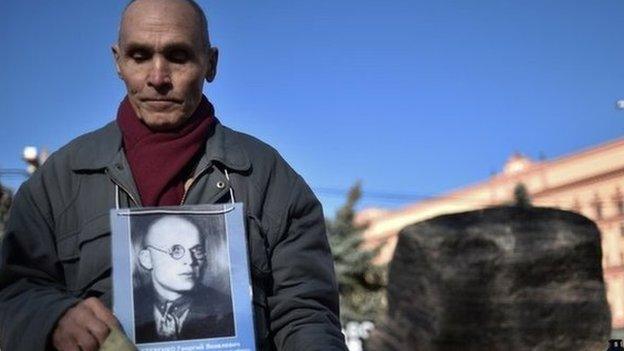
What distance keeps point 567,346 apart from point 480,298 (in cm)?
18

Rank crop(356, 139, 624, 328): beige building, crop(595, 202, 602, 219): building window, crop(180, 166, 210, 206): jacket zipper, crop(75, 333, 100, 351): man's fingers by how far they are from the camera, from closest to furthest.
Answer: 1. crop(75, 333, 100, 351): man's fingers
2. crop(180, 166, 210, 206): jacket zipper
3. crop(356, 139, 624, 328): beige building
4. crop(595, 202, 602, 219): building window

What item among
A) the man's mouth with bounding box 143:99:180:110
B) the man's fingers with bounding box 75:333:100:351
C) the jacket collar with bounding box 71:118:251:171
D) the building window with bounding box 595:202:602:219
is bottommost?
the man's fingers with bounding box 75:333:100:351

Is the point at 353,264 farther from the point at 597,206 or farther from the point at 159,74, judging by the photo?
the point at 159,74

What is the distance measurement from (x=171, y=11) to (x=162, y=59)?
0.11 meters

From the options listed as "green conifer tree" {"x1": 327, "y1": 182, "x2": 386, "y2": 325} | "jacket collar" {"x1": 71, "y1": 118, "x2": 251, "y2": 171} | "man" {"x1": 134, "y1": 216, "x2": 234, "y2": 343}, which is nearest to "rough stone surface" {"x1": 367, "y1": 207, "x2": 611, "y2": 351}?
"man" {"x1": 134, "y1": 216, "x2": 234, "y2": 343}

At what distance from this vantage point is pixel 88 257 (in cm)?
188

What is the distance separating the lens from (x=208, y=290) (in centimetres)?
183

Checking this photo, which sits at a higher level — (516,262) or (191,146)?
(191,146)

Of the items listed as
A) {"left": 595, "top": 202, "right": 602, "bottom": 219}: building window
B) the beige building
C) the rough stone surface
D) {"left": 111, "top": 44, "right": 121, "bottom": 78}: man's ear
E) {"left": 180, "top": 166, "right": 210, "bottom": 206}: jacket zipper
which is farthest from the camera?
{"left": 595, "top": 202, "right": 602, "bottom": 219}: building window

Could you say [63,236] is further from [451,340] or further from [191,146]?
[451,340]

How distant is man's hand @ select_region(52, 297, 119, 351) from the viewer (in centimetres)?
168

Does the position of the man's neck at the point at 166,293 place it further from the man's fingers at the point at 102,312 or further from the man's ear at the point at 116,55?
the man's ear at the point at 116,55

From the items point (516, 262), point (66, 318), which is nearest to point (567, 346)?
point (516, 262)

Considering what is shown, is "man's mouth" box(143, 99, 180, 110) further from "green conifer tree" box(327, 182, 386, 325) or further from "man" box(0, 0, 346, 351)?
"green conifer tree" box(327, 182, 386, 325)
